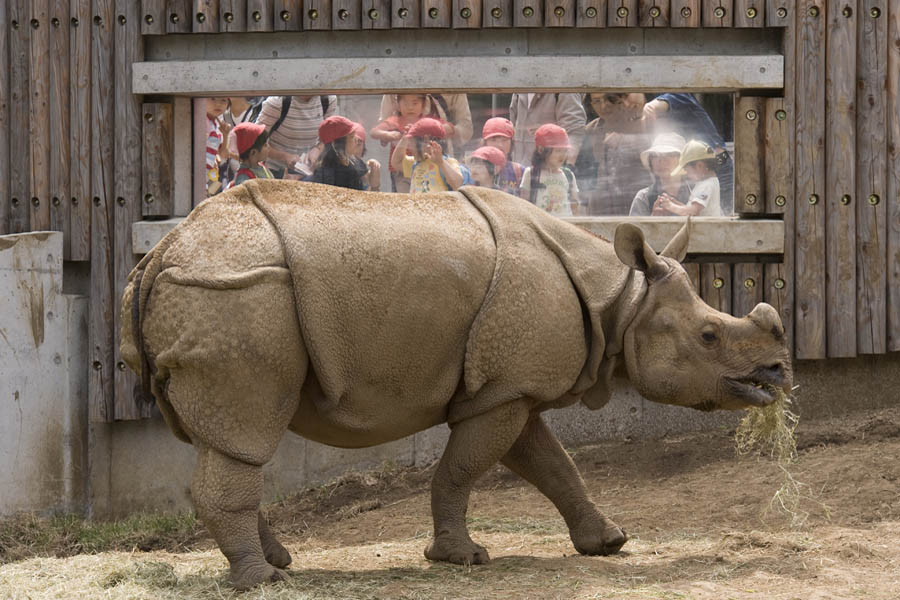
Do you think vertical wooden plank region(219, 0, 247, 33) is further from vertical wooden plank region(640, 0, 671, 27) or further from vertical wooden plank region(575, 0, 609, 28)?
vertical wooden plank region(640, 0, 671, 27)

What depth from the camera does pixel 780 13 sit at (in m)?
9.09

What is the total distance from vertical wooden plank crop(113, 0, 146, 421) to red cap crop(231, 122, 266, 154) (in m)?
0.73

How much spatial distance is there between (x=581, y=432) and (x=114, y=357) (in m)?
3.49

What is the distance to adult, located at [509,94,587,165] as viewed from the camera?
932 centimetres

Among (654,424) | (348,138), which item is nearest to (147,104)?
(348,138)

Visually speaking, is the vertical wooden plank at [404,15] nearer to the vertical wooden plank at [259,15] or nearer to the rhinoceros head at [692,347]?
the vertical wooden plank at [259,15]

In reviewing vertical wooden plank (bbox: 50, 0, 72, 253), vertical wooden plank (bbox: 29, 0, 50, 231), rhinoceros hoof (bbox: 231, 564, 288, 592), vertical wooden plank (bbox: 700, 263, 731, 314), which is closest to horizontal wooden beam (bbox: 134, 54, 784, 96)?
vertical wooden plank (bbox: 50, 0, 72, 253)

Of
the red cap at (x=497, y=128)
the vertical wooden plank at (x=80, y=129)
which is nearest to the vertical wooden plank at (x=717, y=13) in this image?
the red cap at (x=497, y=128)

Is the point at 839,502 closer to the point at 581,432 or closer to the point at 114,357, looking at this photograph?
the point at 581,432

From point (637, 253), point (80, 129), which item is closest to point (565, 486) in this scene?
point (637, 253)

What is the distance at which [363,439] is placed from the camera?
6262 mm

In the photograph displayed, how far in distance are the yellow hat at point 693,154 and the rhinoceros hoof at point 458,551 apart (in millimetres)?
3906

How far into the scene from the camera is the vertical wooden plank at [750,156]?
919 centimetres

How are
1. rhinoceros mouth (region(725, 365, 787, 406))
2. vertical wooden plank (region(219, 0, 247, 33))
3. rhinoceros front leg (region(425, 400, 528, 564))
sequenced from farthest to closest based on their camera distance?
vertical wooden plank (region(219, 0, 247, 33)) → rhinoceros mouth (region(725, 365, 787, 406)) → rhinoceros front leg (region(425, 400, 528, 564))
